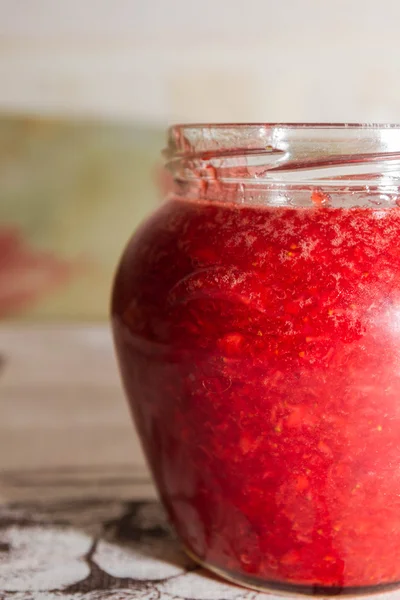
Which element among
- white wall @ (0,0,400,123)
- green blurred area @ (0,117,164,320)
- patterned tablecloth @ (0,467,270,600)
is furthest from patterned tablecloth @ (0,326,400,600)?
white wall @ (0,0,400,123)

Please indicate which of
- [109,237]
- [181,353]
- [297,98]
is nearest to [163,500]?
[181,353]

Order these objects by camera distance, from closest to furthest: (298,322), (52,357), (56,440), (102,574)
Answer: (298,322) < (102,574) < (56,440) < (52,357)

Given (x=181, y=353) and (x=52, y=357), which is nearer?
(x=181, y=353)

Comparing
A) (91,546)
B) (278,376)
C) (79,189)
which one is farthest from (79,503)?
(79,189)

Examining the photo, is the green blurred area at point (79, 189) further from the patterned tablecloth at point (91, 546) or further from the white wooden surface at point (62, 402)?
the patterned tablecloth at point (91, 546)

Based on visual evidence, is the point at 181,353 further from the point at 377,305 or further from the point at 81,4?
the point at 81,4

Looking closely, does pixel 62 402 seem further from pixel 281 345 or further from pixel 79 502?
pixel 281 345
